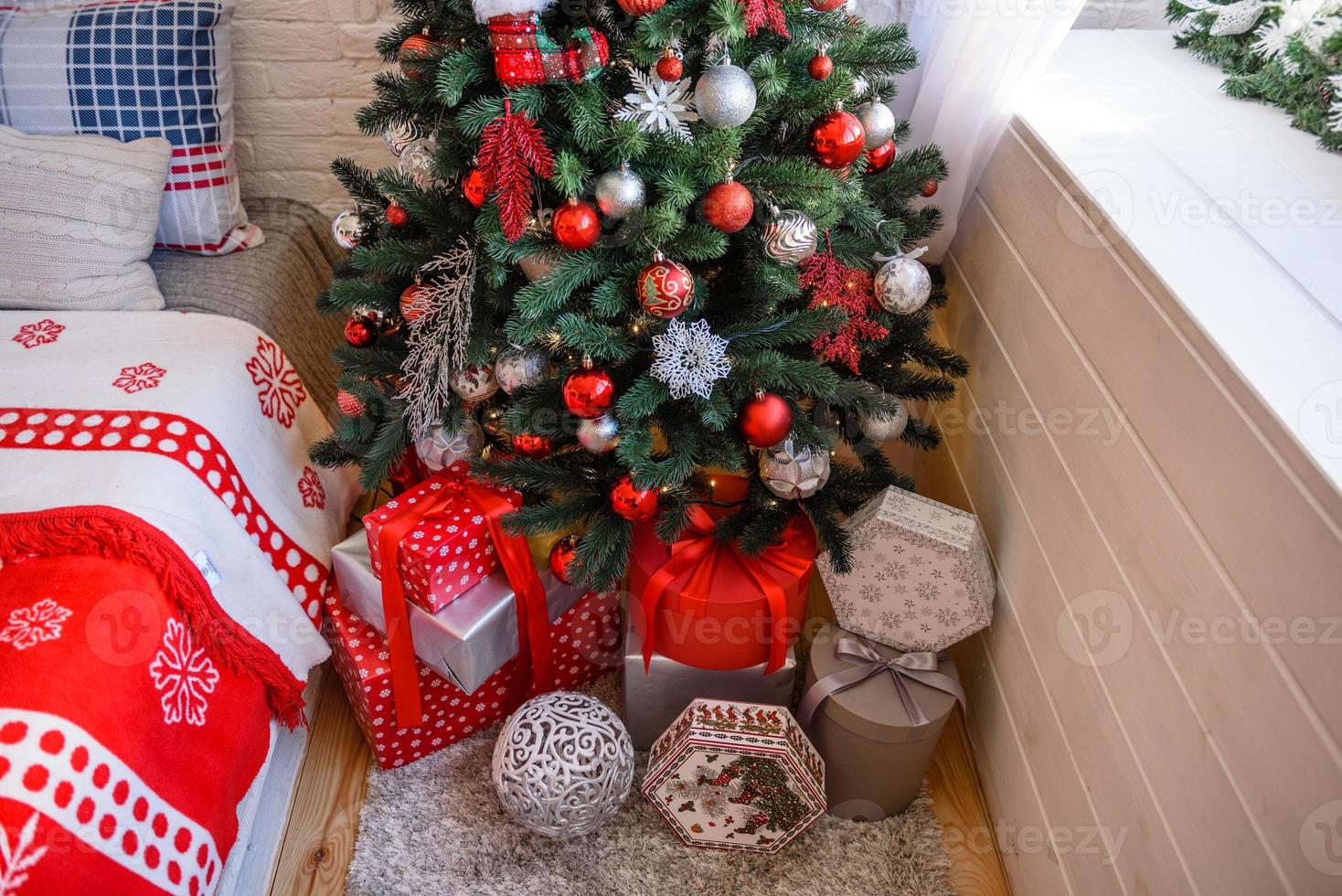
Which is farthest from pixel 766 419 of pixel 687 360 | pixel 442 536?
pixel 442 536

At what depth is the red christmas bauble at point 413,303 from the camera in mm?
1105

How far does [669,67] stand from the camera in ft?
2.98

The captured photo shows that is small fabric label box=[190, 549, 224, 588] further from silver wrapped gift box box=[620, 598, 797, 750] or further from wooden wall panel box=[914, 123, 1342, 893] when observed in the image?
wooden wall panel box=[914, 123, 1342, 893]

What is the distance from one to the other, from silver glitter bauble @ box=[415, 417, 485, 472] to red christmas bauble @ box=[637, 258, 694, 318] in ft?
1.36

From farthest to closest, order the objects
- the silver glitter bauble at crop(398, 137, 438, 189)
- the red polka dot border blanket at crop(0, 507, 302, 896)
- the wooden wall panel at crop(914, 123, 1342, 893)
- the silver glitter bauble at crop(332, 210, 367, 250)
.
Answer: the silver glitter bauble at crop(332, 210, 367, 250), the silver glitter bauble at crop(398, 137, 438, 189), the red polka dot border blanket at crop(0, 507, 302, 896), the wooden wall panel at crop(914, 123, 1342, 893)

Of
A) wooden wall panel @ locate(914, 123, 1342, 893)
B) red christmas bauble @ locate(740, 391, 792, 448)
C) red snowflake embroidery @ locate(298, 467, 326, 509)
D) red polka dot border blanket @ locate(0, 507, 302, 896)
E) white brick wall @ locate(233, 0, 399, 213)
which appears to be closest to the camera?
wooden wall panel @ locate(914, 123, 1342, 893)

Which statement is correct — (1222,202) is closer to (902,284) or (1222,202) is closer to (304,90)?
(902,284)

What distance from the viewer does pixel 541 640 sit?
1.29 m

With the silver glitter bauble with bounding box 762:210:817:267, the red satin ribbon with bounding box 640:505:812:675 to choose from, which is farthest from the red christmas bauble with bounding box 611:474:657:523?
the silver glitter bauble with bounding box 762:210:817:267

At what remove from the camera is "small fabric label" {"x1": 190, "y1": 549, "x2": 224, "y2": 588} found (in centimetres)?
108

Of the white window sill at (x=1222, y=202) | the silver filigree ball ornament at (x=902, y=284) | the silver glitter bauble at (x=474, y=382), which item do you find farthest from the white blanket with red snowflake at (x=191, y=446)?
the white window sill at (x=1222, y=202)

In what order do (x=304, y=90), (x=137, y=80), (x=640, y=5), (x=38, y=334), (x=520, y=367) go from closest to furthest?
(x=640, y=5), (x=520, y=367), (x=38, y=334), (x=137, y=80), (x=304, y=90)

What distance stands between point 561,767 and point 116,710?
1.71 ft

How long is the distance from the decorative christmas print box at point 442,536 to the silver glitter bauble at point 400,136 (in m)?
0.49
